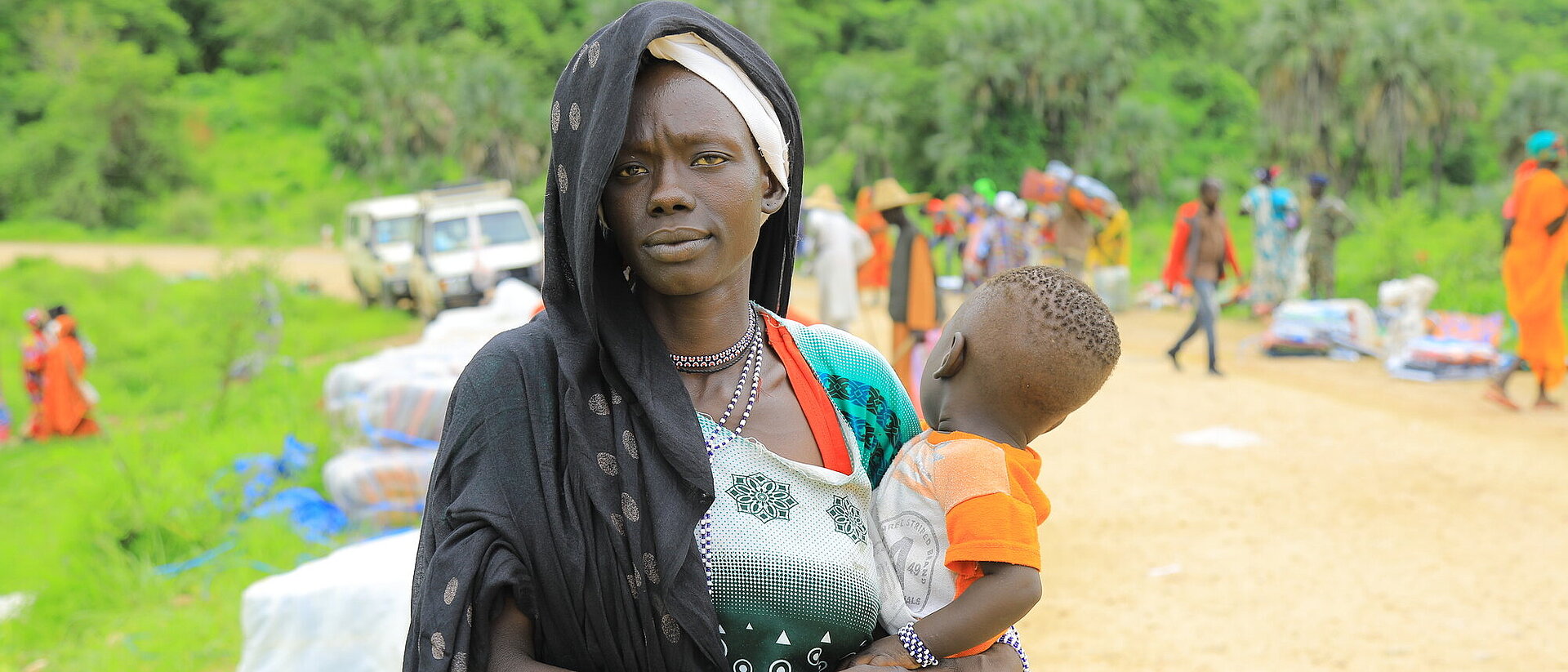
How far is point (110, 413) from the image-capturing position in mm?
12914

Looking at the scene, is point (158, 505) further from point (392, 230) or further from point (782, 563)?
point (392, 230)

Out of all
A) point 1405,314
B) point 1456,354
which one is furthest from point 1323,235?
point 1456,354

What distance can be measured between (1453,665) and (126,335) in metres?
16.8

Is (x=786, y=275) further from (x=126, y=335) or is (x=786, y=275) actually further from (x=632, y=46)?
(x=126, y=335)

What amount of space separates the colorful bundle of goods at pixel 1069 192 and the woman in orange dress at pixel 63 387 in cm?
1068

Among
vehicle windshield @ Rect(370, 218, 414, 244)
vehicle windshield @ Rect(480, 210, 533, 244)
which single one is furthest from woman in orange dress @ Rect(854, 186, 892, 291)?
vehicle windshield @ Rect(370, 218, 414, 244)

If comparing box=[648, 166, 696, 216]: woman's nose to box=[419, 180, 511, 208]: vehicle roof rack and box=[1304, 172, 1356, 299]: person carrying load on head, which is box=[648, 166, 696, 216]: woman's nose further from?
box=[419, 180, 511, 208]: vehicle roof rack

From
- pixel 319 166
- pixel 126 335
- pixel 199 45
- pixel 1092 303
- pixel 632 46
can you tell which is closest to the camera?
pixel 632 46

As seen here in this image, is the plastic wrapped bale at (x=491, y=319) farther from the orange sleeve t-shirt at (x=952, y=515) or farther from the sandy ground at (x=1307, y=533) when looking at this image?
the orange sleeve t-shirt at (x=952, y=515)

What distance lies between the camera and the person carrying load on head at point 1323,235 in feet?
42.5

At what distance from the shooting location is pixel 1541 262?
7.71 metres

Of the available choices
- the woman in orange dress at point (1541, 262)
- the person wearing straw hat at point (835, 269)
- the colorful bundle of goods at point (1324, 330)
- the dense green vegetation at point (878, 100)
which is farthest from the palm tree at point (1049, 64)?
the woman in orange dress at point (1541, 262)

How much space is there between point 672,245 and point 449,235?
14.2m

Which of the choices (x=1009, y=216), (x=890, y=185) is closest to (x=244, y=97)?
(x=1009, y=216)
